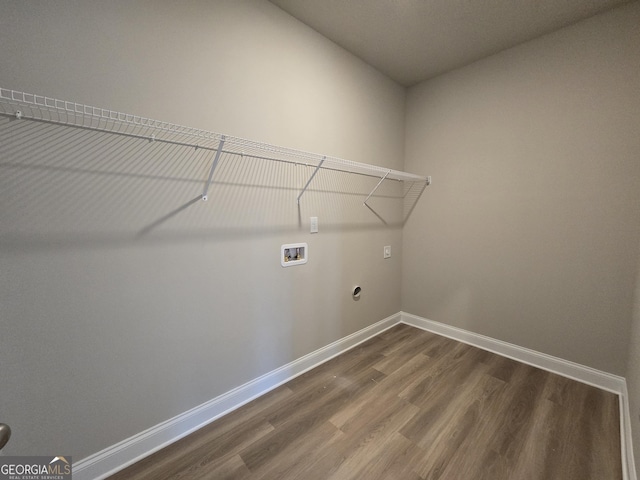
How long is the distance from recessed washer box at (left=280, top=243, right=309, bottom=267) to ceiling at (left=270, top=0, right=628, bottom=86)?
1596 mm

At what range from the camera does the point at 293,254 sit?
5.96 feet

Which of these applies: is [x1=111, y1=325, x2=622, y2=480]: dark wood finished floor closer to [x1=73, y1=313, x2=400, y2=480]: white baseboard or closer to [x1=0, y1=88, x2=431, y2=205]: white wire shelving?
[x1=73, y1=313, x2=400, y2=480]: white baseboard

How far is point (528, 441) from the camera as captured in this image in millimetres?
1345

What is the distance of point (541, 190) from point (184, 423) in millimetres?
2931

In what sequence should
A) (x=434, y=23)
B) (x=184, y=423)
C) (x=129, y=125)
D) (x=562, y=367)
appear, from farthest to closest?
(x=562, y=367)
(x=434, y=23)
(x=184, y=423)
(x=129, y=125)

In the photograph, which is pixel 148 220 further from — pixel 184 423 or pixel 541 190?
pixel 541 190

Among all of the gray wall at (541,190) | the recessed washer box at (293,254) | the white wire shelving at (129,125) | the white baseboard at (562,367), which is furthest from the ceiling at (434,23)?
the white baseboard at (562,367)

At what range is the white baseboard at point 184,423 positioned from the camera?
1145 mm

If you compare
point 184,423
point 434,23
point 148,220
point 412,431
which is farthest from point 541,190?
point 184,423

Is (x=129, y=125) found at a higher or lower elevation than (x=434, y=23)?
lower

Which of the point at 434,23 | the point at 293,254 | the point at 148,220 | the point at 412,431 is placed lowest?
the point at 412,431

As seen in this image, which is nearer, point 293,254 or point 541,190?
point 293,254

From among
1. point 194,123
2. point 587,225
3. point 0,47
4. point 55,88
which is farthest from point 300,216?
point 587,225

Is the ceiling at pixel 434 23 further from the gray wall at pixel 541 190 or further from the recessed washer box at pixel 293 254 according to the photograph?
the recessed washer box at pixel 293 254
